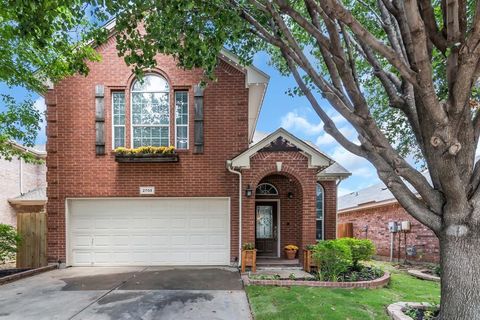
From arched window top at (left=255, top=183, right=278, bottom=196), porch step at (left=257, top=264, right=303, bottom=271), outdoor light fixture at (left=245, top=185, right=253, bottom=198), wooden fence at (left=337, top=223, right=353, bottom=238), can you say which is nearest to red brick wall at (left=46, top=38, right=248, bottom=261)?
outdoor light fixture at (left=245, top=185, right=253, bottom=198)

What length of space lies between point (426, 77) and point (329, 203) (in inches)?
375

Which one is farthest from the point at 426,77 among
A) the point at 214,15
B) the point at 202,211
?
the point at 202,211

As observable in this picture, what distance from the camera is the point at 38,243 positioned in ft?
32.5

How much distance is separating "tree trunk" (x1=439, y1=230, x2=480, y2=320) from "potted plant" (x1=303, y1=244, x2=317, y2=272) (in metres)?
5.03

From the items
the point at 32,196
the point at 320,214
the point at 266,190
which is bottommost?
the point at 320,214

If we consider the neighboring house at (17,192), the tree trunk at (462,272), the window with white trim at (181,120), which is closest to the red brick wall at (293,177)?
the window with white trim at (181,120)

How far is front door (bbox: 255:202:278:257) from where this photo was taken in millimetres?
11172

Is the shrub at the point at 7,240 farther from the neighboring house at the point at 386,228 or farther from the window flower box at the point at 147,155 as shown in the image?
the neighboring house at the point at 386,228

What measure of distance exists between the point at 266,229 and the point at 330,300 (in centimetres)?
552

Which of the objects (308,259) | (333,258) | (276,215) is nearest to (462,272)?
(333,258)

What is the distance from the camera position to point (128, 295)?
636cm

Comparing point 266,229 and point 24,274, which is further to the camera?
point 266,229

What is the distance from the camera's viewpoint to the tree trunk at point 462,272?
3.26 meters

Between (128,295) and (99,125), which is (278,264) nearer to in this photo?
(128,295)
